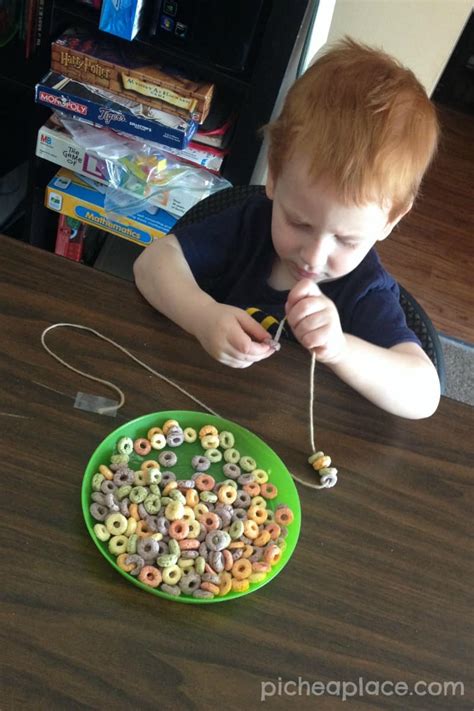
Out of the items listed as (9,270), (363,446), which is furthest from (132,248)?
(363,446)

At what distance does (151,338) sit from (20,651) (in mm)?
381

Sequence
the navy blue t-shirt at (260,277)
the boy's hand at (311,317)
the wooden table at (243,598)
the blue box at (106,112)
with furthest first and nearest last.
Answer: the blue box at (106,112) < the navy blue t-shirt at (260,277) < the boy's hand at (311,317) < the wooden table at (243,598)

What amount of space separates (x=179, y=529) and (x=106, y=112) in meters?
1.14

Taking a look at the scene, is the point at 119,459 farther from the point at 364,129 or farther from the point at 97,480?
the point at 364,129

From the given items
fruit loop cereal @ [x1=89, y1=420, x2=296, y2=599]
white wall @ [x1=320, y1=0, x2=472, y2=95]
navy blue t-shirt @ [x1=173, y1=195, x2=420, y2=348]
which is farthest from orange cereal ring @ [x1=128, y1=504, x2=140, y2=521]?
white wall @ [x1=320, y1=0, x2=472, y2=95]

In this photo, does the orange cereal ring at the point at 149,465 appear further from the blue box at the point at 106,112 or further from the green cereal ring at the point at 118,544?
the blue box at the point at 106,112

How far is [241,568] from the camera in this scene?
0.63 m

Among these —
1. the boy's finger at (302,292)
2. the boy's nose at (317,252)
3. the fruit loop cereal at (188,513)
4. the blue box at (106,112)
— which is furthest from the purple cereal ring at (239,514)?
the blue box at (106,112)

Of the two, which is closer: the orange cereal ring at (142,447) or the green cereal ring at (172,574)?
the green cereal ring at (172,574)

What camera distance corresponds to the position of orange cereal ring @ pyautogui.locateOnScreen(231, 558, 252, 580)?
62 centimetres

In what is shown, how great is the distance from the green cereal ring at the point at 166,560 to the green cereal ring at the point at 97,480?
0.29ft

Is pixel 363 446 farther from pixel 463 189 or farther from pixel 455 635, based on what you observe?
pixel 463 189

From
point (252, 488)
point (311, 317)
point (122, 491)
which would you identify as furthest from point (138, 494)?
point (311, 317)

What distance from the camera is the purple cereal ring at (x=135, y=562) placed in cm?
60
